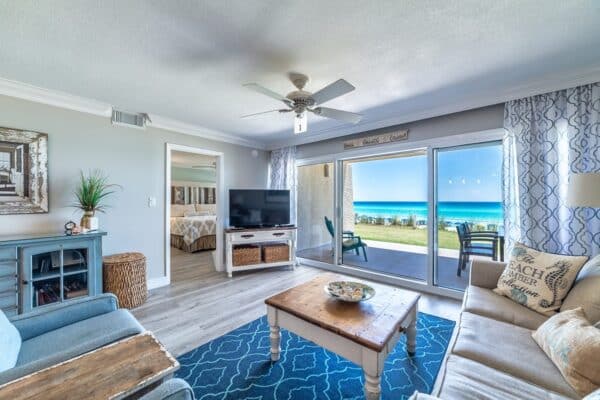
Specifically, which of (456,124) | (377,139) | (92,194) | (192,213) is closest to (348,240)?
(377,139)

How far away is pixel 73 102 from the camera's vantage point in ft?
9.20

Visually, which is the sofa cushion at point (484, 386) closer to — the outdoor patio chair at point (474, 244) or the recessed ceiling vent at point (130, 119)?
the outdoor patio chair at point (474, 244)

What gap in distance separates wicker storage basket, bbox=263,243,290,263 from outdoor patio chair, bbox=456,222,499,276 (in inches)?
103

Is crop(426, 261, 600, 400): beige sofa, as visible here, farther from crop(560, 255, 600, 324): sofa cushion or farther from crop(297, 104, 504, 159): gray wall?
crop(297, 104, 504, 159): gray wall

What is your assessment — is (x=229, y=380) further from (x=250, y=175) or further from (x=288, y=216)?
(x=250, y=175)

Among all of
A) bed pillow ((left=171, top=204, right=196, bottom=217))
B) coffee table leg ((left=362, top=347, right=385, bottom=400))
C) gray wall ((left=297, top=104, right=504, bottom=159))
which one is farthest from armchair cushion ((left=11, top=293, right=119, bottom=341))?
bed pillow ((left=171, top=204, right=196, bottom=217))

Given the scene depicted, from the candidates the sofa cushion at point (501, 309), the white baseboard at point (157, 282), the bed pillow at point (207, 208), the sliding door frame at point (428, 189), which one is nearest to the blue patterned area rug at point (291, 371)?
the sofa cushion at point (501, 309)

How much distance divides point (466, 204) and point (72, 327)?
13.6ft

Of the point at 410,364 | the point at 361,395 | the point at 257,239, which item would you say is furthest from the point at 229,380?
the point at 257,239

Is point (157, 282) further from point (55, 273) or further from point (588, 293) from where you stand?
point (588, 293)

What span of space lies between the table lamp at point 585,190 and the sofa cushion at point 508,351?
1007 millimetres

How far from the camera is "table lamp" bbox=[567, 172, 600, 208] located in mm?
1697

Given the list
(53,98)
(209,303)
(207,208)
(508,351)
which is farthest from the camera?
(207,208)

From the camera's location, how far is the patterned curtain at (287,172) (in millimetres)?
4790
